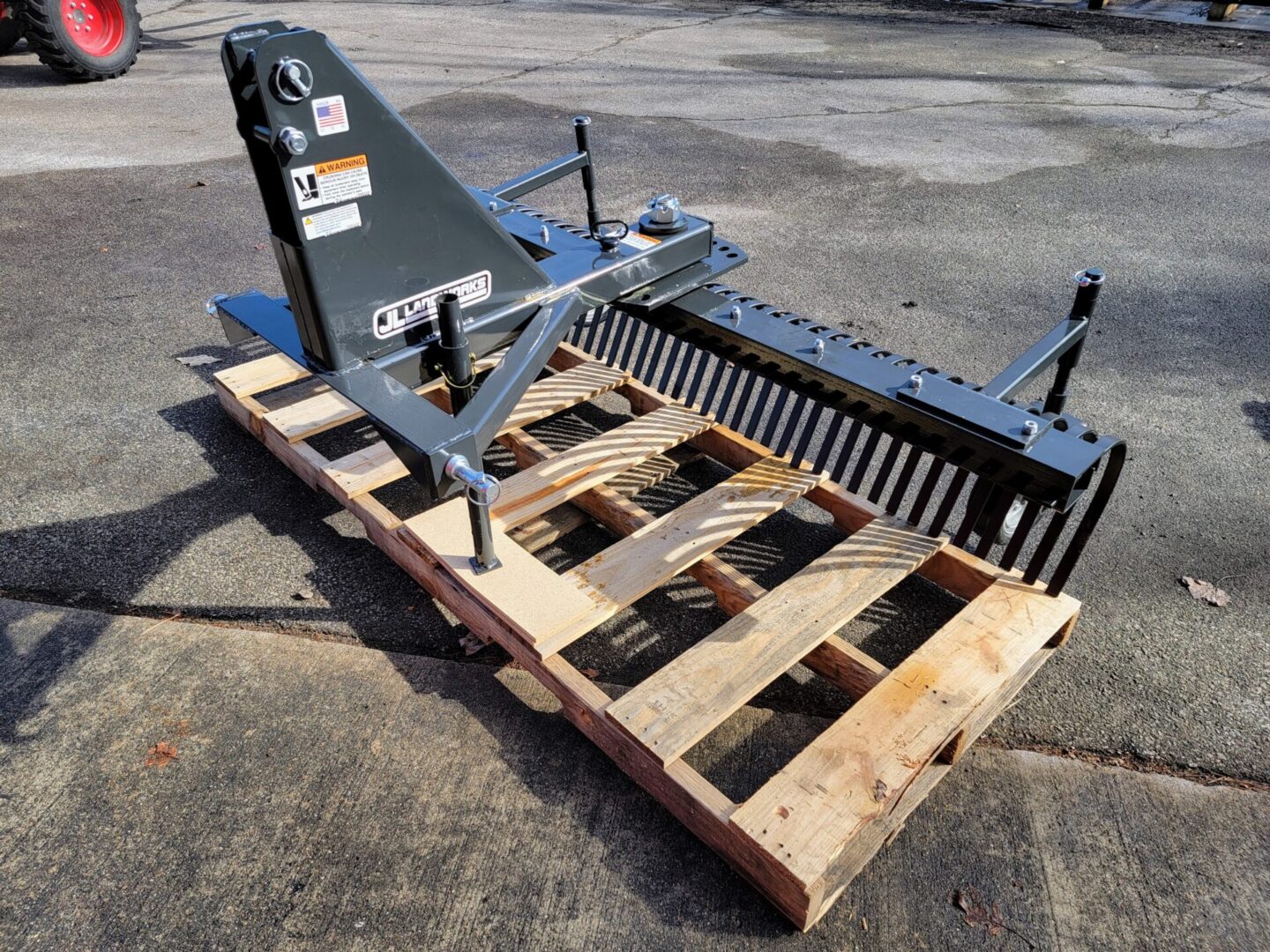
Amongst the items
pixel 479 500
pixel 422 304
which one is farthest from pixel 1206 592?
pixel 422 304

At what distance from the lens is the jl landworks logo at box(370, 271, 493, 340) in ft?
7.38

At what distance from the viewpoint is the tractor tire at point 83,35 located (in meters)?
7.14

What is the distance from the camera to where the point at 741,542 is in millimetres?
2934

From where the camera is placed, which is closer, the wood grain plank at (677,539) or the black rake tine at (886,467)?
the wood grain plank at (677,539)

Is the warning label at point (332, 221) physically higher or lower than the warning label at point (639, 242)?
higher

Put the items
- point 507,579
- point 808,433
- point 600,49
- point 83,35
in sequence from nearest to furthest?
point 507,579, point 808,433, point 83,35, point 600,49

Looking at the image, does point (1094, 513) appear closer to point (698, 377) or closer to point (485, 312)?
point (698, 377)

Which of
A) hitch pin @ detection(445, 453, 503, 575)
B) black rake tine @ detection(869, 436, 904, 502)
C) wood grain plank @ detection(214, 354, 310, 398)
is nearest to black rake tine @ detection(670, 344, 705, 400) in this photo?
black rake tine @ detection(869, 436, 904, 502)

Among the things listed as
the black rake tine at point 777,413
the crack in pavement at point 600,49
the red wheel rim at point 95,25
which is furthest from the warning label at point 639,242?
the red wheel rim at point 95,25

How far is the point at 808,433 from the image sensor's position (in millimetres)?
2824

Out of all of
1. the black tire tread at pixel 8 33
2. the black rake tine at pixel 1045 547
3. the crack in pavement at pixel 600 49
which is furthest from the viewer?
the black tire tread at pixel 8 33

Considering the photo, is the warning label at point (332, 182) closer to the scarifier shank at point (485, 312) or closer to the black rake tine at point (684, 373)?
the scarifier shank at point (485, 312)

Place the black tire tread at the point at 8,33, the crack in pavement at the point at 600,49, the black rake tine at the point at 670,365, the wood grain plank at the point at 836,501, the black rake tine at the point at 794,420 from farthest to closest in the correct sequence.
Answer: the black tire tread at the point at 8,33 < the crack in pavement at the point at 600,49 < the black rake tine at the point at 670,365 < the black rake tine at the point at 794,420 < the wood grain plank at the point at 836,501

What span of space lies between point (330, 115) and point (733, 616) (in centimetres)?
163
